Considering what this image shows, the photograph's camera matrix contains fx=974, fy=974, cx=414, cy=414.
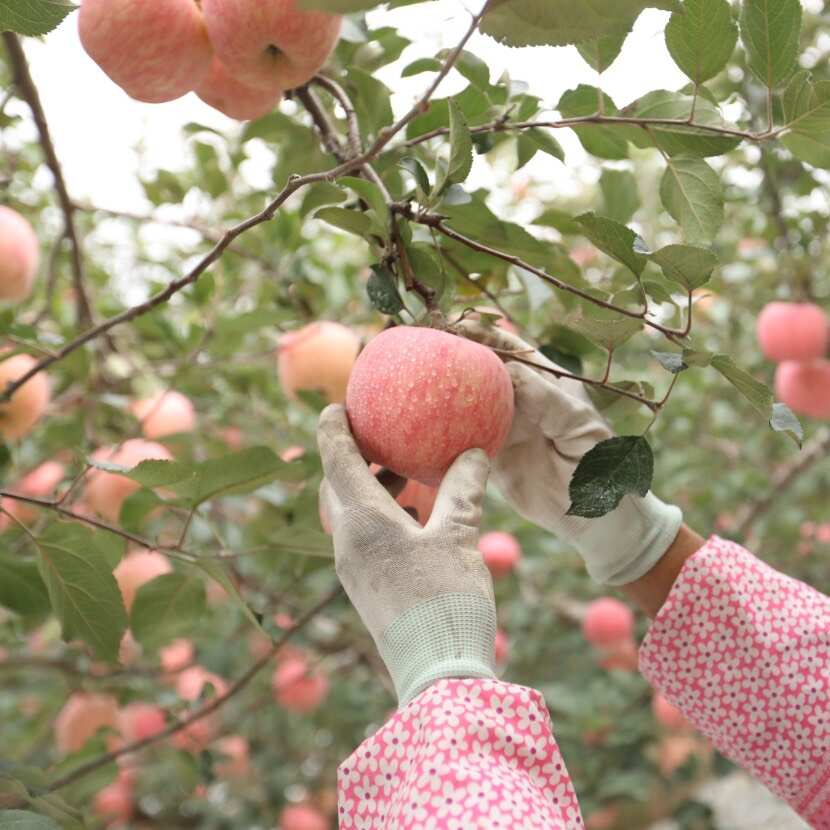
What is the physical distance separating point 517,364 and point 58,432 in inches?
32.3

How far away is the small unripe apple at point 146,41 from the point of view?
0.83 metres

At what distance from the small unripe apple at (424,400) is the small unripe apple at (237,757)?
1.73m

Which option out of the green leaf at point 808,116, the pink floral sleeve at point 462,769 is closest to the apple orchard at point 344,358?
the green leaf at point 808,116

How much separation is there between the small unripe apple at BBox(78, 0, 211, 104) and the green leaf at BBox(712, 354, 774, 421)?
1.72 ft

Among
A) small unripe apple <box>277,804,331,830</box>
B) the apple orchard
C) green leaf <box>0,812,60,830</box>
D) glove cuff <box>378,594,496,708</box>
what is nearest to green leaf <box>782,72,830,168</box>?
the apple orchard

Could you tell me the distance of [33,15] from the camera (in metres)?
0.73

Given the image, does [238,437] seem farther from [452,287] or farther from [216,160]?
[452,287]

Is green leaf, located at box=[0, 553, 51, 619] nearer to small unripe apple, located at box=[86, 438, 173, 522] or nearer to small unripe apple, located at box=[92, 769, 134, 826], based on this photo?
small unripe apple, located at box=[86, 438, 173, 522]

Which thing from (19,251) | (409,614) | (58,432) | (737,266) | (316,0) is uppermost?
(316,0)

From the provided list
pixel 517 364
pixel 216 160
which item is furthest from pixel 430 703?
pixel 216 160

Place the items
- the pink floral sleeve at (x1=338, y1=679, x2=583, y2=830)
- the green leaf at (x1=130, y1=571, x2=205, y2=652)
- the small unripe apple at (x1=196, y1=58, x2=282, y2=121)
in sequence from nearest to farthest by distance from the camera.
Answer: the pink floral sleeve at (x1=338, y1=679, x2=583, y2=830) < the small unripe apple at (x1=196, y1=58, x2=282, y2=121) < the green leaf at (x1=130, y1=571, x2=205, y2=652)

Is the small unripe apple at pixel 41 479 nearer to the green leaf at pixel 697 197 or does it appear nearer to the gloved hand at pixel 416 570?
the gloved hand at pixel 416 570

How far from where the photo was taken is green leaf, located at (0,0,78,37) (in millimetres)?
717

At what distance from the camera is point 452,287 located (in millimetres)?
917
